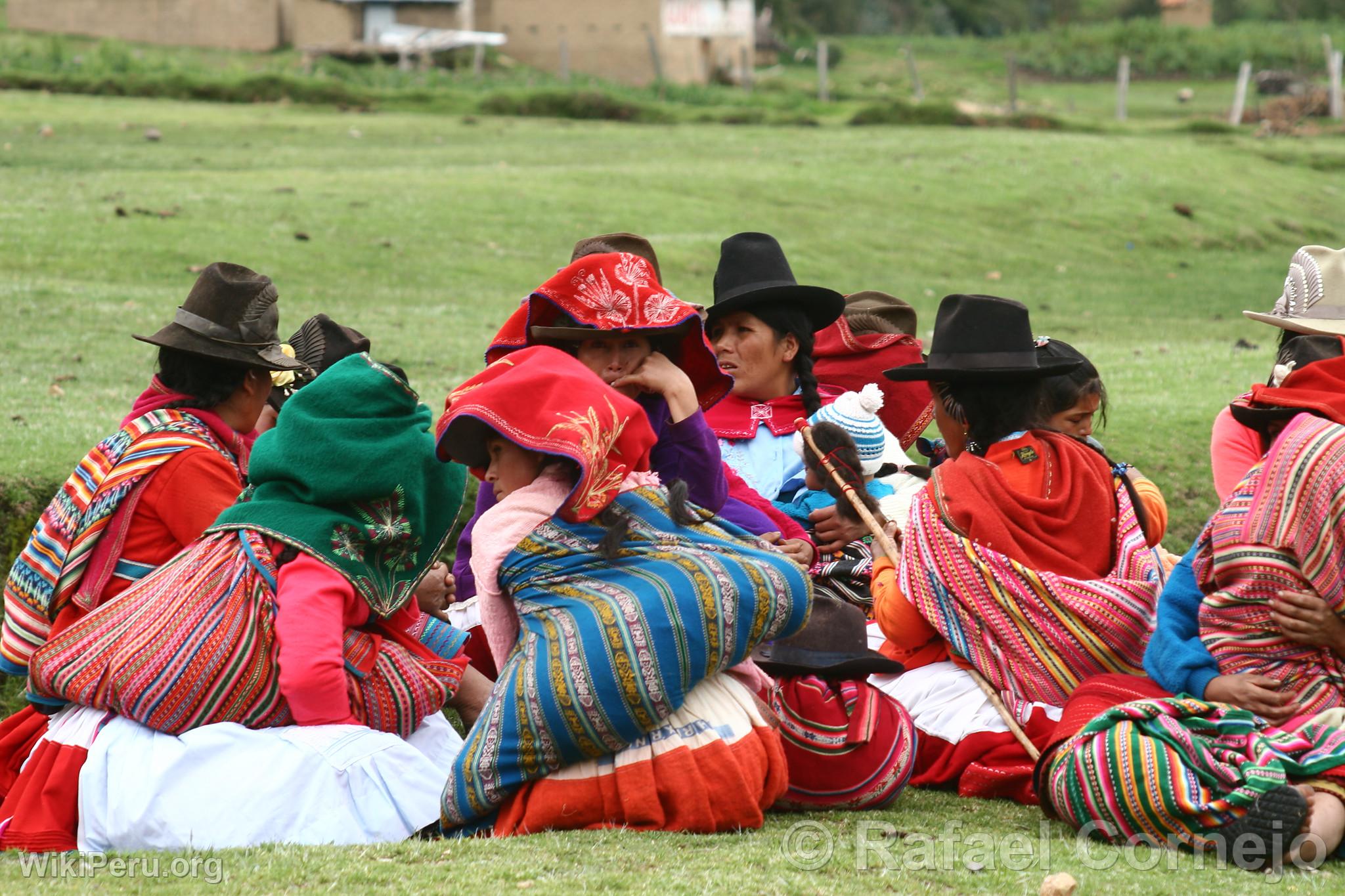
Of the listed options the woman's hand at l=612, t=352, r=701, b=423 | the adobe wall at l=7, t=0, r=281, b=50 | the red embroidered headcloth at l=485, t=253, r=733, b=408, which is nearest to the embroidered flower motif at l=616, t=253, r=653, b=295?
the red embroidered headcloth at l=485, t=253, r=733, b=408

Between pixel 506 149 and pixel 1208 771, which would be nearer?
pixel 1208 771

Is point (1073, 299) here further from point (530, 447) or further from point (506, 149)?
point (530, 447)

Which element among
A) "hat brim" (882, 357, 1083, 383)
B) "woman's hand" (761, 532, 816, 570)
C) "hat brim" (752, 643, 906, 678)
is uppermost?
"hat brim" (882, 357, 1083, 383)

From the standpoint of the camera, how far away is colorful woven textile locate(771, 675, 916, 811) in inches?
170

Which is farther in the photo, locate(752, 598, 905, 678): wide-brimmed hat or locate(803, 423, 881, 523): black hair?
locate(803, 423, 881, 523): black hair

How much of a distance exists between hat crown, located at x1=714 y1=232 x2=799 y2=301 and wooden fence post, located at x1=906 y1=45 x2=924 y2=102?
1429 inches

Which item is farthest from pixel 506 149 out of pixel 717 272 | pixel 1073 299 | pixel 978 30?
A: pixel 978 30

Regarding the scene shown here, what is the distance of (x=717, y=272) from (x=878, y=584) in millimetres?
1771

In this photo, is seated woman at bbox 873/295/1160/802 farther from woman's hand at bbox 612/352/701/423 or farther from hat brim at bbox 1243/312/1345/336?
hat brim at bbox 1243/312/1345/336

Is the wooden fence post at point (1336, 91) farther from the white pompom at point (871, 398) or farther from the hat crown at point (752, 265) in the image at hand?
the white pompom at point (871, 398)

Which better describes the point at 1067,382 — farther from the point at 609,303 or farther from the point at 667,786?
the point at 667,786

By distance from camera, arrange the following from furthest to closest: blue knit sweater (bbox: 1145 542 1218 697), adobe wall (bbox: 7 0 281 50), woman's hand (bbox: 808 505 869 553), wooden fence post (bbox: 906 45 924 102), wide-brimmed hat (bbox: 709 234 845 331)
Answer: wooden fence post (bbox: 906 45 924 102) < adobe wall (bbox: 7 0 281 50) < wide-brimmed hat (bbox: 709 234 845 331) < woman's hand (bbox: 808 505 869 553) < blue knit sweater (bbox: 1145 542 1218 697)

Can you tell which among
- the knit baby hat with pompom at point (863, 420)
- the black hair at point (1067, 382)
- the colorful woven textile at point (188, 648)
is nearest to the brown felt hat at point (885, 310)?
the knit baby hat with pompom at point (863, 420)

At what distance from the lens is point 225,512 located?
14.3ft
